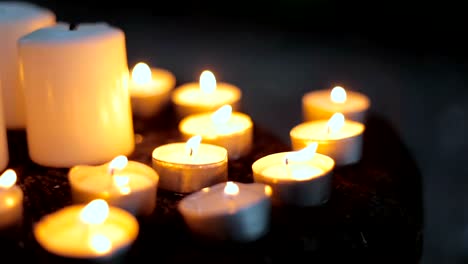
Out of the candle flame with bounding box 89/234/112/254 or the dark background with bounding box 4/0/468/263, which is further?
the dark background with bounding box 4/0/468/263

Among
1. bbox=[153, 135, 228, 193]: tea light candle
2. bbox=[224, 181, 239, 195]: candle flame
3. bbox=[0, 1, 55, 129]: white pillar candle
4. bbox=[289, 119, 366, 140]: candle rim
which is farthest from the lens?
bbox=[0, 1, 55, 129]: white pillar candle

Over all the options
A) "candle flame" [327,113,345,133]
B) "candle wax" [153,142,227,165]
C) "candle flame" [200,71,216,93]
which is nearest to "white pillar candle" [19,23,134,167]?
"candle wax" [153,142,227,165]

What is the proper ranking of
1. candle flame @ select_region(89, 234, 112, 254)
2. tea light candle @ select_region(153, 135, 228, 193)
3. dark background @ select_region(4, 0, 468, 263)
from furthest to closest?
dark background @ select_region(4, 0, 468, 263), tea light candle @ select_region(153, 135, 228, 193), candle flame @ select_region(89, 234, 112, 254)

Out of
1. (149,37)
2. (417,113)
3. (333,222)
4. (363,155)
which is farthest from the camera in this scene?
(149,37)

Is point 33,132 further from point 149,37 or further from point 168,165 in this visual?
point 149,37

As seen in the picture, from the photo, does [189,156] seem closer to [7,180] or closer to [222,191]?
[222,191]

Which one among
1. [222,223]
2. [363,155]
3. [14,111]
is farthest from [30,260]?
[363,155]

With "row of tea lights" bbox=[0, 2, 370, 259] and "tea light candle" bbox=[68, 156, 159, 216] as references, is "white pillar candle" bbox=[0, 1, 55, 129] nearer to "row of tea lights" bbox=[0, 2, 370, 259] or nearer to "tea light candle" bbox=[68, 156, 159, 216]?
"row of tea lights" bbox=[0, 2, 370, 259]
